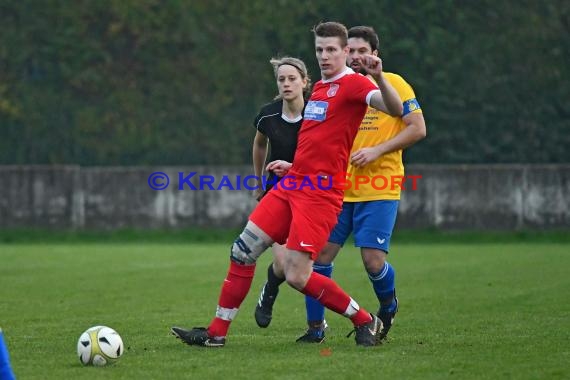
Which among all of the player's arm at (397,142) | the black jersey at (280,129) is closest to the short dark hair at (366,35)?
the player's arm at (397,142)

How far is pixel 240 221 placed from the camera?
22375 millimetres

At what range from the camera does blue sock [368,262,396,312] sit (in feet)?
28.0

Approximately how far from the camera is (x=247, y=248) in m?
8.04

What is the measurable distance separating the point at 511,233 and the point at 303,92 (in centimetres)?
1335

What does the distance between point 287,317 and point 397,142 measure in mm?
2700

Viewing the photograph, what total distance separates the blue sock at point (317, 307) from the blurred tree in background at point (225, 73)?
1473cm

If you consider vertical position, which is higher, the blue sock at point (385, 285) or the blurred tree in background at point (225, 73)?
the blurred tree in background at point (225, 73)

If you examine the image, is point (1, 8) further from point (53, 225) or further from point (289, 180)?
point (289, 180)

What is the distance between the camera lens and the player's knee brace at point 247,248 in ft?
26.2

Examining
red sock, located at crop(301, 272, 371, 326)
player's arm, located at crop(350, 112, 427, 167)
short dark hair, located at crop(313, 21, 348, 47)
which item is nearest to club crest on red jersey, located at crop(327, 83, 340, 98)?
short dark hair, located at crop(313, 21, 348, 47)

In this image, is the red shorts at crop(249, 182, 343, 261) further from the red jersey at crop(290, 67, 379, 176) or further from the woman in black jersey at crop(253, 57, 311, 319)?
the woman in black jersey at crop(253, 57, 311, 319)

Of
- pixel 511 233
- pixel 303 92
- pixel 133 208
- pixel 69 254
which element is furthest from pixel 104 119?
pixel 303 92

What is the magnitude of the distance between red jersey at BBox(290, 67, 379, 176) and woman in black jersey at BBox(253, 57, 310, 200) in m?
0.65

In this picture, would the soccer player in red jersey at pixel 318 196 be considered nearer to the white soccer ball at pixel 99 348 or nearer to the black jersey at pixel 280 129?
the black jersey at pixel 280 129
